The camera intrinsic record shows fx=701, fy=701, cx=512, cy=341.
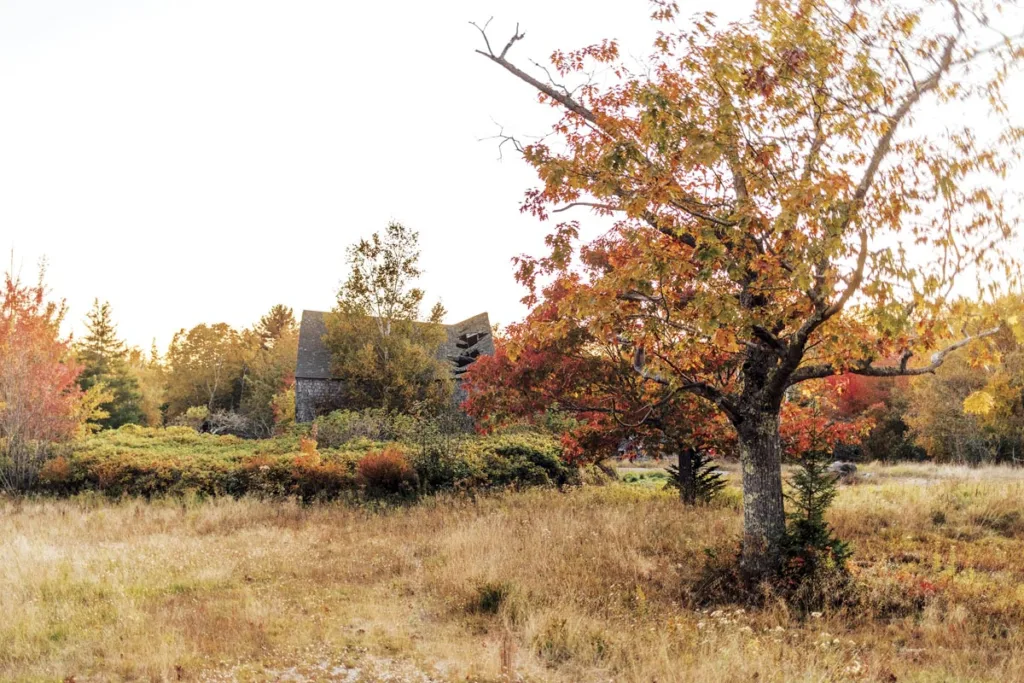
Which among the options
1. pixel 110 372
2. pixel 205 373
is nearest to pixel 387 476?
pixel 110 372

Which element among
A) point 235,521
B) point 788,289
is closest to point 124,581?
point 235,521

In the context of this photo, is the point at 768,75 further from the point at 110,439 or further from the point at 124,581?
the point at 110,439

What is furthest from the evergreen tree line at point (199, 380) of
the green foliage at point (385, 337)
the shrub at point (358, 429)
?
the shrub at point (358, 429)

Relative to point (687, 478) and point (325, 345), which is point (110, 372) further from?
point (687, 478)

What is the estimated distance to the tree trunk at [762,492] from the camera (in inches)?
354

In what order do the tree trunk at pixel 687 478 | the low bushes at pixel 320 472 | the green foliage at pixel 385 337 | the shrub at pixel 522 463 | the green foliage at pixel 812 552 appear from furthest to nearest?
the green foliage at pixel 385 337, the shrub at pixel 522 463, the low bushes at pixel 320 472, the tree trunk at pixel 687 478, the green foliage at pixel 812 552

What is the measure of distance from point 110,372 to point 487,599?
44.0 meters

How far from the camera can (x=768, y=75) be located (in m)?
8.35

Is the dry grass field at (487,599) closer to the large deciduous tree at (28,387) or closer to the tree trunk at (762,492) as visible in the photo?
the tree trunk at (762,492)

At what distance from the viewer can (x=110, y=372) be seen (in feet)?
145

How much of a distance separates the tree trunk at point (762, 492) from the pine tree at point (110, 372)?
41.9m

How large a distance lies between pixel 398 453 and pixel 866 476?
58.3 feet

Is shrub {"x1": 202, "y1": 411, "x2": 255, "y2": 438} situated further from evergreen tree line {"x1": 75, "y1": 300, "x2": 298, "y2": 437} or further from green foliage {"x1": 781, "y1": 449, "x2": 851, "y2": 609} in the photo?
green foliage {"x1": 781, "y1": 449, "x2": 851, "y2": 609}

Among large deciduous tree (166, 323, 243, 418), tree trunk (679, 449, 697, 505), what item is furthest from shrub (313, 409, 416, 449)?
large deciduous tree (166, 323, 243, 418)
